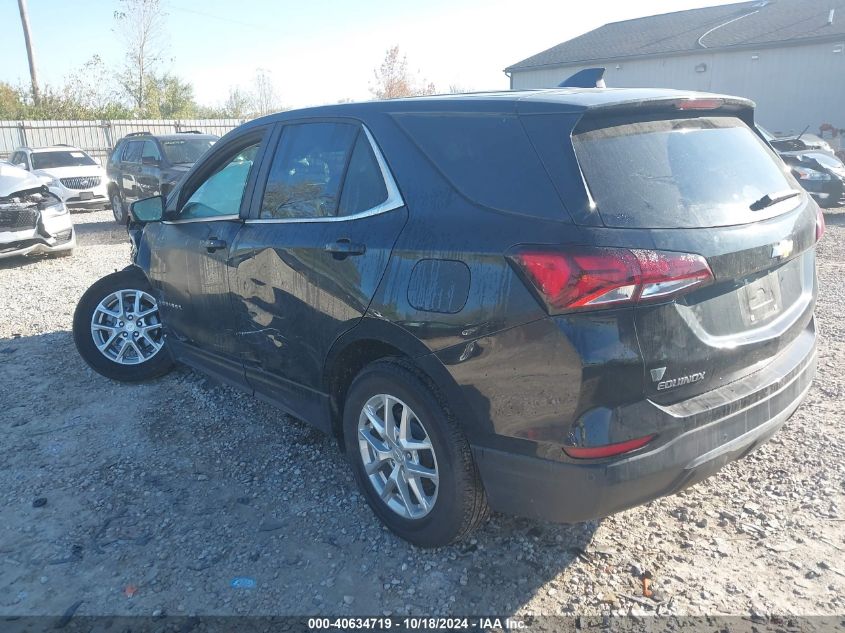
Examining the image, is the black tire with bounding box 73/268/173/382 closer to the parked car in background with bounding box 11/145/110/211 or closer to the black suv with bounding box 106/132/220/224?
the black suv with bounding box 106/132/220/224

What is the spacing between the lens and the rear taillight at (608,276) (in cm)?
225

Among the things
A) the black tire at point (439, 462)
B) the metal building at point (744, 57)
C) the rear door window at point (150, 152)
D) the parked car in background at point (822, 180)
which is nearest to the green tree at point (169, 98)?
the metal building at point (744, 57)

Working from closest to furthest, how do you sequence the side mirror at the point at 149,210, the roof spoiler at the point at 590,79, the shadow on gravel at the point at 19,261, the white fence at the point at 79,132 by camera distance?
the roof spoiler at the point at 590,79 < the side mirror at the point at 149,210 < the shadow on gravel at the point at 19,261 < the white fence at the point at 79,132

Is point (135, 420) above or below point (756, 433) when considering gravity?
below

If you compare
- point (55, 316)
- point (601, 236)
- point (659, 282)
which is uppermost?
point (601, 236)

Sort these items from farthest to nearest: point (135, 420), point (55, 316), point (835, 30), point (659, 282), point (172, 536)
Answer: point (835, 30) < point (55, 316) < point (135, 420) < point (172, 536) < point (659, 282)

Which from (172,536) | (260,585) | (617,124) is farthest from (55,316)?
(617,124)

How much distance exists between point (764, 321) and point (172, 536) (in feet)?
9.20

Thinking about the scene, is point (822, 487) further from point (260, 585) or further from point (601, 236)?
point (260, 585)

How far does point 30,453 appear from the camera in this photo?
4020 millimetres

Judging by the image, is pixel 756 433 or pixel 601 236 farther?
pixel 756 433

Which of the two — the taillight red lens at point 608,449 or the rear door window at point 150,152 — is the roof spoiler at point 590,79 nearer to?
the taillight red lens at point 608,449

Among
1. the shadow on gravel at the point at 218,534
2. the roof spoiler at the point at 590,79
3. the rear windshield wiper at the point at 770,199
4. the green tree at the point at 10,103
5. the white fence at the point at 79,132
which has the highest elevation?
the green tree at the point at 10,103

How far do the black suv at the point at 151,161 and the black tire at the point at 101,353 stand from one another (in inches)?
300
